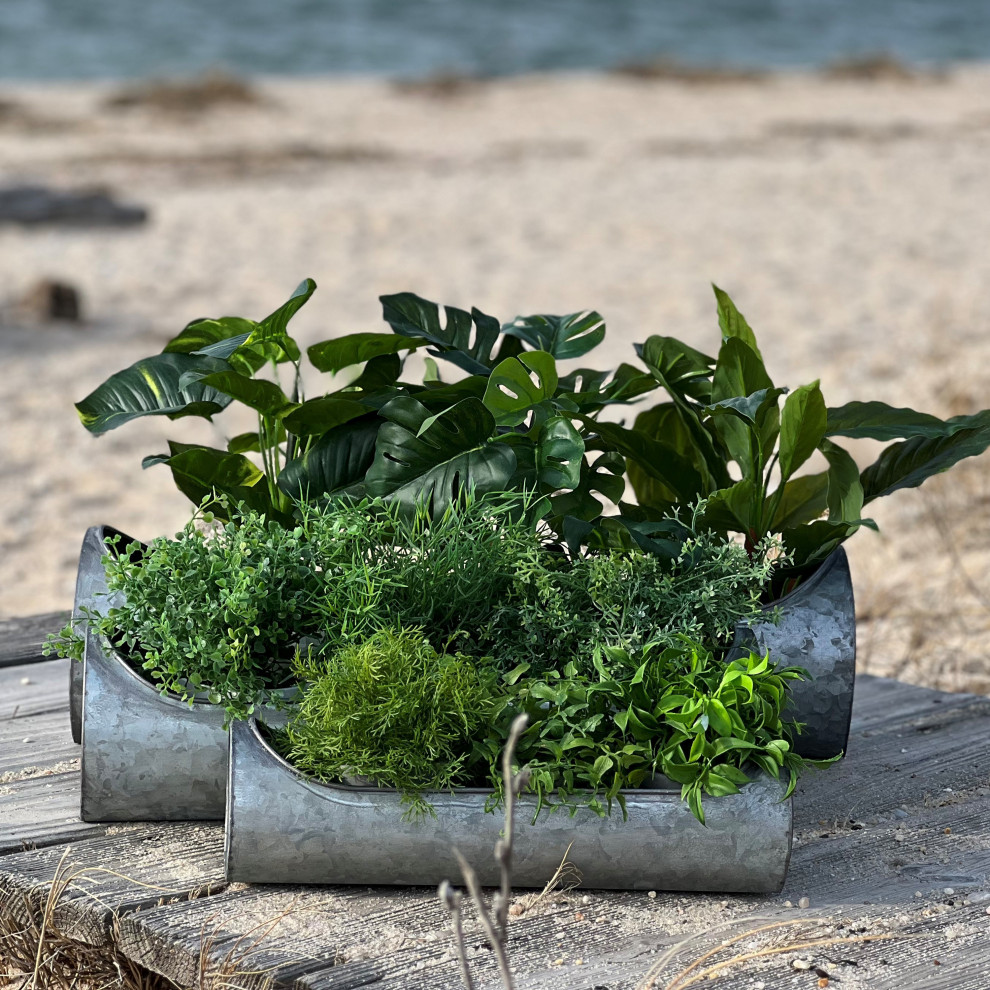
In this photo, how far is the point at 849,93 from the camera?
16156 mm

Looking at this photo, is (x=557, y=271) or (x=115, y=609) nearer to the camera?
(x=115, y=609)

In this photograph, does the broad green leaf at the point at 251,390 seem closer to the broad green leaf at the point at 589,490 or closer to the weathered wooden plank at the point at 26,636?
the broad green leaf at the point at 589,490

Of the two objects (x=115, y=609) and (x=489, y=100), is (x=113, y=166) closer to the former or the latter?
(x=489, y=100)

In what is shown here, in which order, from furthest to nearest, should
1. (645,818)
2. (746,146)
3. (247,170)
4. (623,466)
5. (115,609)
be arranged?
(746,146)
(247,170)
(623,466)
(115,609)
(645,818)

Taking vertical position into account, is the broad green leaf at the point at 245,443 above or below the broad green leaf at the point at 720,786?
above

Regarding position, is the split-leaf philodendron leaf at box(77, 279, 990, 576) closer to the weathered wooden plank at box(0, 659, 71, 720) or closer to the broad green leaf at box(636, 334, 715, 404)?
the broad green leaf at box(636, 334, 715, 404)

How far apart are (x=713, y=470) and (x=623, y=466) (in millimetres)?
118

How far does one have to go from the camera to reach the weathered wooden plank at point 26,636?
201 centimetres

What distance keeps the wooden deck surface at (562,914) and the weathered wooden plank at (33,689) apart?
27 cm

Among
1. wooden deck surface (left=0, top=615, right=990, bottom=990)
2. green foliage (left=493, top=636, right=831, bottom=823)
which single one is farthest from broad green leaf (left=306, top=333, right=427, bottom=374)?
wooden deck surface (left=0, top=615, right=990, bottom=990)

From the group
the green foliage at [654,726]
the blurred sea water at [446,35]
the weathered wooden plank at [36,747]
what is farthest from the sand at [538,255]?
the blurred sea water at [446,35]

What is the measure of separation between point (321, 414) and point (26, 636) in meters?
0.88

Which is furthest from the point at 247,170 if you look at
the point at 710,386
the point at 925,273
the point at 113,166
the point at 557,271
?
the point at 710,386

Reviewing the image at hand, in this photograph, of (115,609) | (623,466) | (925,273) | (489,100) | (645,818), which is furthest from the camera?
(489,100)
